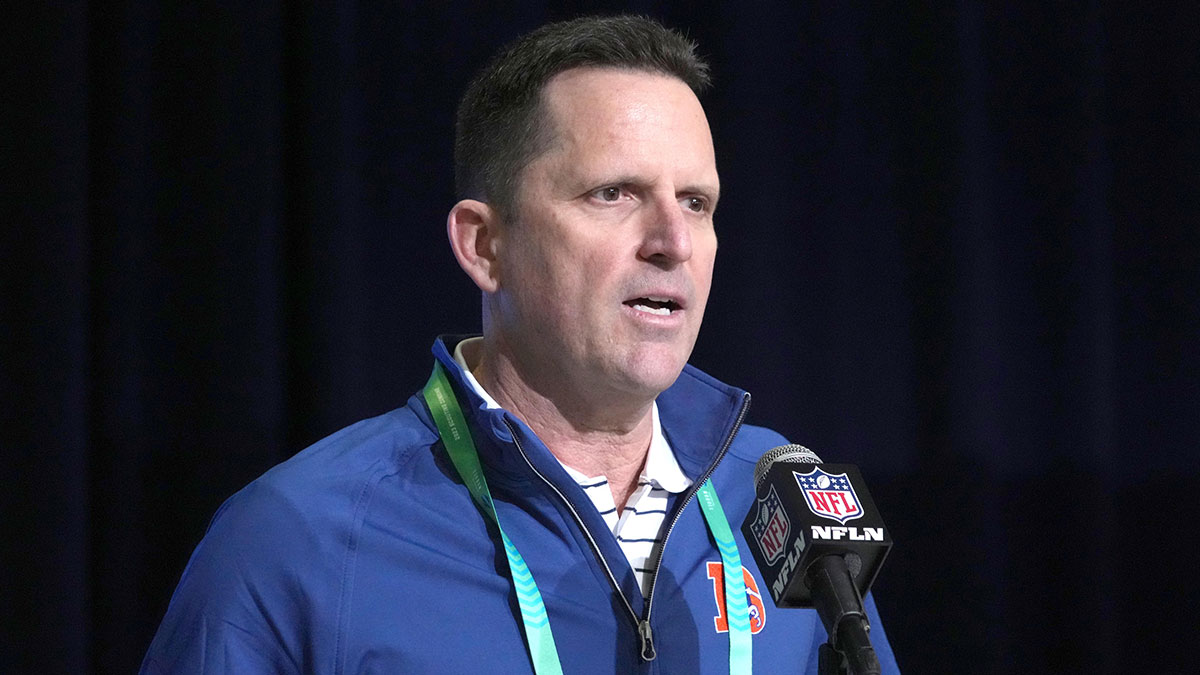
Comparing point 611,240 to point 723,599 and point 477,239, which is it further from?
point 723,599

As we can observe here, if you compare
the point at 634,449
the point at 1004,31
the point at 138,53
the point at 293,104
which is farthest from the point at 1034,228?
the point at 138,53

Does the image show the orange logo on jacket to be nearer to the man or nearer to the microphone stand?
the man

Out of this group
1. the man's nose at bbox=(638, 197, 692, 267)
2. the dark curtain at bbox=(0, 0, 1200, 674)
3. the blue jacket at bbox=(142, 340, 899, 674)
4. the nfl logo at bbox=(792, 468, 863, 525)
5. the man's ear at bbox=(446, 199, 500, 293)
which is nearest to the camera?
the nfl logo at bbox=(792, 468, 863, 525)

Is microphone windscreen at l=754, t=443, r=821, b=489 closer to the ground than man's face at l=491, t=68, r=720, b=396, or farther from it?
closer to the ground

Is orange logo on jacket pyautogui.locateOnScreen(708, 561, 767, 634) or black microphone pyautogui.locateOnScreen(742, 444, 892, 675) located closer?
black microphone pyautogui.locateOnScreen(742, 444, 892, 675)

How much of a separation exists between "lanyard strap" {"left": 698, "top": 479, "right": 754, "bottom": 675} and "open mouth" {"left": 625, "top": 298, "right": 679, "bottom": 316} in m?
0.24

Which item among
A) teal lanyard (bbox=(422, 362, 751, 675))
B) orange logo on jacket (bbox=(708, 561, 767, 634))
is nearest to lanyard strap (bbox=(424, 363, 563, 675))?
teal lanyard (bbox=(422, 362, 751, 675))

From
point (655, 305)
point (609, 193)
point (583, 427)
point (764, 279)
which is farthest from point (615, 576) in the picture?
point (764, 279)

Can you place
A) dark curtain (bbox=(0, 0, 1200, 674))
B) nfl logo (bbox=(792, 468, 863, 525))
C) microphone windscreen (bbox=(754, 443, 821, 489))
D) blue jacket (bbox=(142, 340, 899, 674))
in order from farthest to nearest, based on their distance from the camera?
dark curtain (bbox=(0, 0, 1200, 674)) < blue jacket (bbox=(142, 340, 899, 674)) < microphone windscreen (bbox=(754, 443, 821, 489)) < nfl logo (bbox=(792, 468, 863, 525))

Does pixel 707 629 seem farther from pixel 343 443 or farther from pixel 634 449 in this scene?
pixel 343 443

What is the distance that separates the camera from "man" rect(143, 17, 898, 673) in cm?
128

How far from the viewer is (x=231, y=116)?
219 centimetres

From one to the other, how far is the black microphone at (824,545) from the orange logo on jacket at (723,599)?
32 centimetres

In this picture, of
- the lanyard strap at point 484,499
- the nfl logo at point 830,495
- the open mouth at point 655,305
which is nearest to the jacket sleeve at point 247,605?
the lanyard strap at point 484,499
